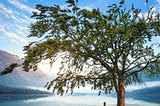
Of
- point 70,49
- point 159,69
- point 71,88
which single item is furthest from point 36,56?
point 159,69

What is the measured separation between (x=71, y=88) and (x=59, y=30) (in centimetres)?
568

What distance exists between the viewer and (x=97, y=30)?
22906 mm

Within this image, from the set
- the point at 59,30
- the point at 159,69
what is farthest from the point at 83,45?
the point at 159,69

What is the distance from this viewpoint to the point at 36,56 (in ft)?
72.2

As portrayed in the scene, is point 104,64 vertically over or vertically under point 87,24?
under

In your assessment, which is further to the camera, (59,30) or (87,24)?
(59,30)

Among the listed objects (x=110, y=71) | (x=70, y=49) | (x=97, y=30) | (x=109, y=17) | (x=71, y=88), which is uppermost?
(x=109, y=17)

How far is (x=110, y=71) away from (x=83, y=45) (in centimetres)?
429

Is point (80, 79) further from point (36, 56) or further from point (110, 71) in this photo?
point (36, 56)

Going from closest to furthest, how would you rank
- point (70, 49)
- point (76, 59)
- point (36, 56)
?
point (36, 56)
point (70, 49)
point (76, 59)

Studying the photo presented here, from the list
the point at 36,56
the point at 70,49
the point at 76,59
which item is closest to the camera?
the point at 36,56

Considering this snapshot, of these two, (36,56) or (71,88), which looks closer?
(36,56)

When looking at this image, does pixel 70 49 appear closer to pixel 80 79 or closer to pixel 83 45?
pixel 83 45

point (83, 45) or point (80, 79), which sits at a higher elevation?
point (83, 45)
